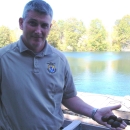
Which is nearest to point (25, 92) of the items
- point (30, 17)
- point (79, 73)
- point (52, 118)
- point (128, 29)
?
point (52, 118)

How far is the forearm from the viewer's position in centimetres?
113

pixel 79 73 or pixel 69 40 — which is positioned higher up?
pixel 69 40

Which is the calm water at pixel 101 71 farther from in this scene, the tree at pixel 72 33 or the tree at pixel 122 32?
the tree at pixel 122 32

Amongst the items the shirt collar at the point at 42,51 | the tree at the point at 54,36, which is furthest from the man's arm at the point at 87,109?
the tree at the point at 54,36

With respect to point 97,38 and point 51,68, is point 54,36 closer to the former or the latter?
point 97,38

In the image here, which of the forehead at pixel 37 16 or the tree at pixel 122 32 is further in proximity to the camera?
the tree at pixel 122 32

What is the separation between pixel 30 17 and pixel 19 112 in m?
0.41

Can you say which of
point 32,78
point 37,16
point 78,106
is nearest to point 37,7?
point 37,16

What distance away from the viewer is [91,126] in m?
2.35

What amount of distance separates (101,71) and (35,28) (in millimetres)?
16025

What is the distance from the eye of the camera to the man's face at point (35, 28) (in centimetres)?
95

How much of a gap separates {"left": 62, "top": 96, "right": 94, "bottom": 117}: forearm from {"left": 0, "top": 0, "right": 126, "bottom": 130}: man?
11 centimetres

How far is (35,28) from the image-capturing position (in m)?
0.96

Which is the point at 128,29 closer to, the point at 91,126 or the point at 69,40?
the point at 69,40
